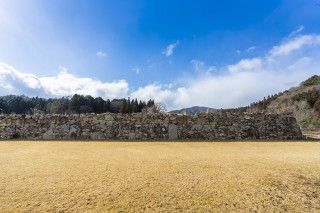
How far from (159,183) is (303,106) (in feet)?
83.1

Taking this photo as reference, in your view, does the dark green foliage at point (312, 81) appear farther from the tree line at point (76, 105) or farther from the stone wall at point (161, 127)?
the stone wall at point (161, 127)

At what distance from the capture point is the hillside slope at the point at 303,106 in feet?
82.5

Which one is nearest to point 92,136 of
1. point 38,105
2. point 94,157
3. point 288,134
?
point 94,157

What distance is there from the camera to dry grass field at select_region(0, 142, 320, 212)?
5.62m

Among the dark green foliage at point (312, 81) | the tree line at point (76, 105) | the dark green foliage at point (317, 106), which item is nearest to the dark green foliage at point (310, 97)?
the dark green foliage at point (317, 106)

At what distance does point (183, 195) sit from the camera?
19.7 ft

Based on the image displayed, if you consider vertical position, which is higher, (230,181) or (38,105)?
(38,105)

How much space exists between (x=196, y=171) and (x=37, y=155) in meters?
5.27

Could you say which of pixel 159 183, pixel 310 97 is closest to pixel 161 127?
pixel 159 183

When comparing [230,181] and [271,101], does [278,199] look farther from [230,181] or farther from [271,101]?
[271,101]

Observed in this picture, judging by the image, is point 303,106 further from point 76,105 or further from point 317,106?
point 76,105

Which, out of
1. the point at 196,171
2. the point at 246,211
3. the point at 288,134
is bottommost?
the point at 246,211

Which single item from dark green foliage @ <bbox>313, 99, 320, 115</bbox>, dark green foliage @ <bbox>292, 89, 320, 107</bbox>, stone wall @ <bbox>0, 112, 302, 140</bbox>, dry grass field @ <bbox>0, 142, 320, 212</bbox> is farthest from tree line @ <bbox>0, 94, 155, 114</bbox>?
dry grass field @ <bbox>0, 142, 320, 212</bbox>

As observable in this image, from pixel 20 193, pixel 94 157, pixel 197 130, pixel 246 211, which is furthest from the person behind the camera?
pixel 197 130
